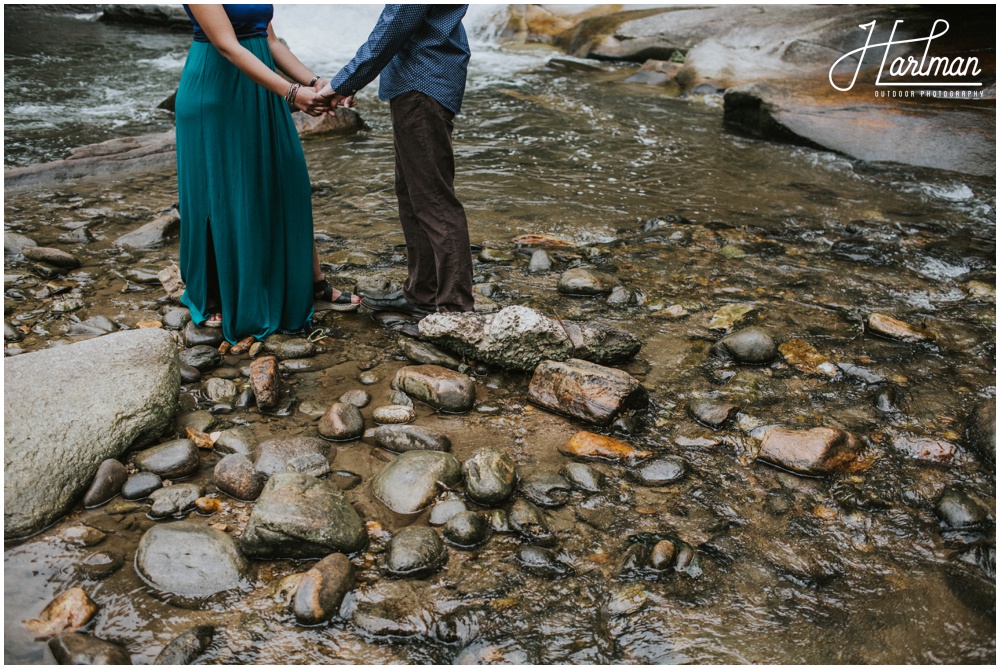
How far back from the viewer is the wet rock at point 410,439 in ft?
9.30

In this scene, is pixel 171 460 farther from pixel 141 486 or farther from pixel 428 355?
pixel 428 355

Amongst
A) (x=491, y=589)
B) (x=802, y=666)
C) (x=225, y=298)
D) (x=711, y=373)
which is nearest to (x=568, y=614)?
(x=491, y=589)

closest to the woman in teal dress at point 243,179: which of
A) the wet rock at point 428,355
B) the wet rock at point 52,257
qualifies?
the wet rock at point 428,355

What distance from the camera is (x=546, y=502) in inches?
102

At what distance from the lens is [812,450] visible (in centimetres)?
279

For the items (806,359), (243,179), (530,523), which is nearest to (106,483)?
(530,523)

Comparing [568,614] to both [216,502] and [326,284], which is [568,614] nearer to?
[216,502]

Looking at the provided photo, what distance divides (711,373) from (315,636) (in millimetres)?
2196

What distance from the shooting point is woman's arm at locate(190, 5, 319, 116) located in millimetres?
3100

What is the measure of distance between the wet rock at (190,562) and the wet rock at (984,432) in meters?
2.79

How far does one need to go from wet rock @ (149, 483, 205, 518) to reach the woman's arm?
1.83 m

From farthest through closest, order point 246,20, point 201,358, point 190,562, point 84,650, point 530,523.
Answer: point 201,358, point 246,20, point 530,523, point 190,562, point 84,650

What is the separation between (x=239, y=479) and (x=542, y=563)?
113cm

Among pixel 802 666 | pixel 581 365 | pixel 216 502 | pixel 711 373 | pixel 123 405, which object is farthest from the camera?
pixel 711 373
